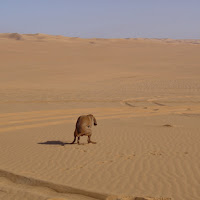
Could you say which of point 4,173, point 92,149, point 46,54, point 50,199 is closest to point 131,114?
point 92,149

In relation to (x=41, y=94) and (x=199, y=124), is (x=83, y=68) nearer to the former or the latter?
(x=41, y=94)

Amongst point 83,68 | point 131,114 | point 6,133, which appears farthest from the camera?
point 83,68

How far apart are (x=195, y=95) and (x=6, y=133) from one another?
1478 centimetres

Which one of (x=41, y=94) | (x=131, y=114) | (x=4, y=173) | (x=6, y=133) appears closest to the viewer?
(x=4, y=173)

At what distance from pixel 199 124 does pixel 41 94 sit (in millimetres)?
13281

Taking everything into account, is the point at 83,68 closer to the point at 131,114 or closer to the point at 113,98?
the point at 113,98

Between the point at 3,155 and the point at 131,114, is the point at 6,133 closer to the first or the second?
the point at 3,155

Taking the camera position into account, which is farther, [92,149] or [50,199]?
[92,149]

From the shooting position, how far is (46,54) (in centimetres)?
5794

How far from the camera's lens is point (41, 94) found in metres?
25.9

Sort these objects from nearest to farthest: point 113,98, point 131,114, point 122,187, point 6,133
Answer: point 122,187, point 6,133, point 131,114, point 113,98

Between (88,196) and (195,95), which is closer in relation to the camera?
(88,196)

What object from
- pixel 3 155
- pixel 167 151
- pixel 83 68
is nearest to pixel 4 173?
pixel 3 155

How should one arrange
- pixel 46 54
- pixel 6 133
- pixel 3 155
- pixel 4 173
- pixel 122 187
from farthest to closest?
pixel 46 54 < pixel 6 133 < pixel 3 155 < pixel 4 173 < pixel 122 187
